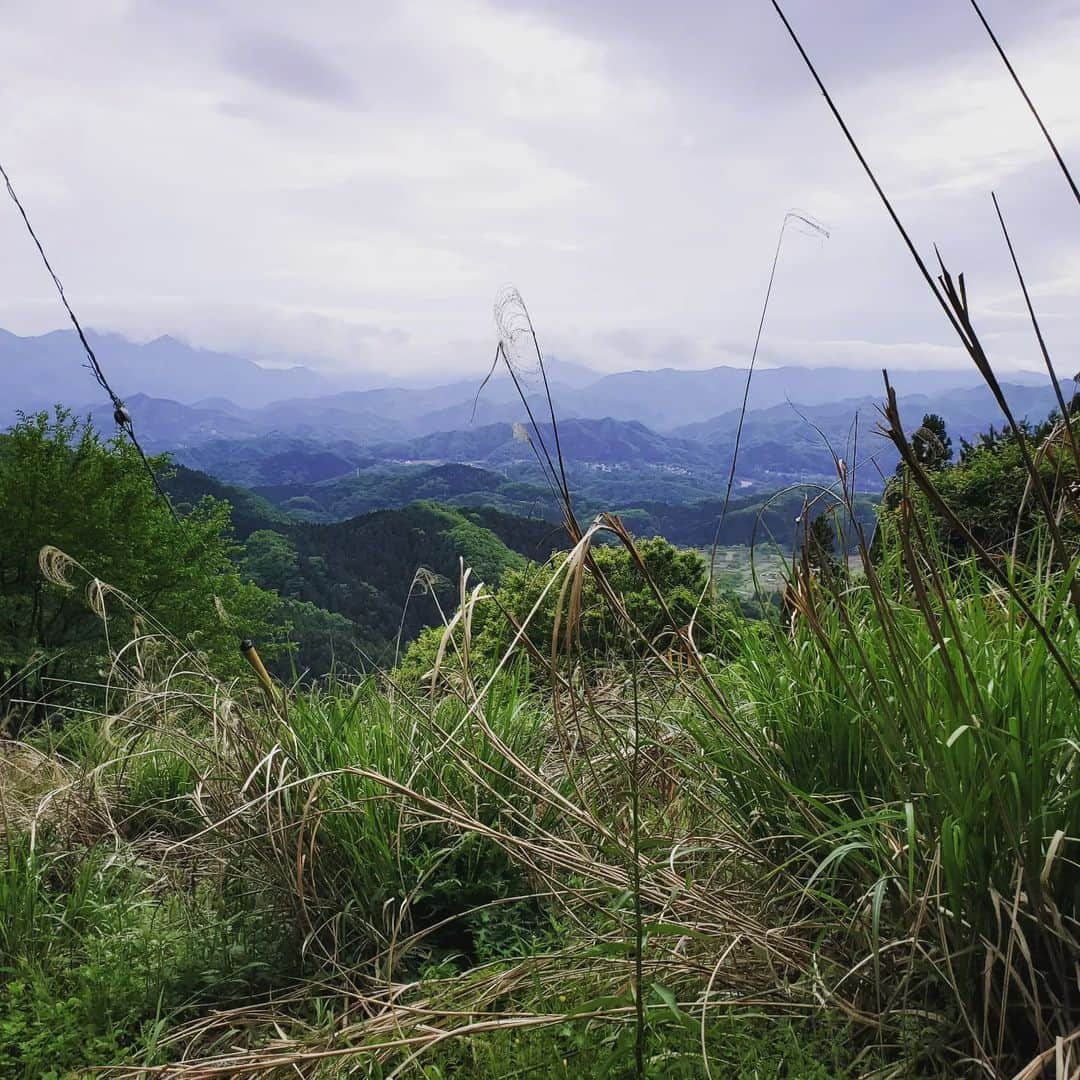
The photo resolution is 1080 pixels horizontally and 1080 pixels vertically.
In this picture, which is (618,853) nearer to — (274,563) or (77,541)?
(77,541)

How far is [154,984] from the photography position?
7.07ft

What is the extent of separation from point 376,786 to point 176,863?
1012 millimetres

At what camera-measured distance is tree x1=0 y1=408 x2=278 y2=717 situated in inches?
875

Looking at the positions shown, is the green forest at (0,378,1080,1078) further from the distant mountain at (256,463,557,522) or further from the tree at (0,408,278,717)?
the distant mountain at (256,463,557,522)

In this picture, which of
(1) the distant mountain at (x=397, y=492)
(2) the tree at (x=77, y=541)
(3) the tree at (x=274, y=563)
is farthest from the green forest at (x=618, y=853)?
(1) the distant mountain at (x=397, y=492)

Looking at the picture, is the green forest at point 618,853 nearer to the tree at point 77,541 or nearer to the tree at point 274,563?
the tree at point 77,541

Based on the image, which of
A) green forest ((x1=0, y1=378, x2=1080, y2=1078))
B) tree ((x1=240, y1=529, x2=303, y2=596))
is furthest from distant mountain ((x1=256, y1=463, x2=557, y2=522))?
green forest ((x1=0, y1=378, x2=1080, y2=1078))

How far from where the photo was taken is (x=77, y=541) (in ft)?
75.9

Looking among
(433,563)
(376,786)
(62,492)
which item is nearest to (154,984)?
(376,786)

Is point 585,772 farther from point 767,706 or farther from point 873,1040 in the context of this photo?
point 873,1040

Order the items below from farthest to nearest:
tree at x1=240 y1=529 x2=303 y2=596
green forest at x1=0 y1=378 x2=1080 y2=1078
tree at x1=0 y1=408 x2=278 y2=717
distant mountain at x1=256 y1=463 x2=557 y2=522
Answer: distant mountain at x1=256 y1=463 x2=557 y2=522 < tree at x1=240 y1=529 x2=303 y2=596 < tree at x1=0 y1=408 x2=278 y2=717 < green forest at x1=0 y1=378 x2=1080 y2=1078

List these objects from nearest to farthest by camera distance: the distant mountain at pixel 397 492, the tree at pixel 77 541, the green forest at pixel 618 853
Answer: the green forest at pixel 618 853, the tree at pixel 77 541, the distant mountain at pixel 397 492

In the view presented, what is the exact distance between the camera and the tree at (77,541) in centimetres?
2223

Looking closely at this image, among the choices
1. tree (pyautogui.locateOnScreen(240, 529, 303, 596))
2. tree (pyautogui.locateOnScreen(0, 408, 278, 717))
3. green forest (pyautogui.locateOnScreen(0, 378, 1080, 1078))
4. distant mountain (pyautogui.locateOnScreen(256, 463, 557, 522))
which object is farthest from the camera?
distant mountain (pyautogui.locateOnScreen(256, 463, 557, 522))
